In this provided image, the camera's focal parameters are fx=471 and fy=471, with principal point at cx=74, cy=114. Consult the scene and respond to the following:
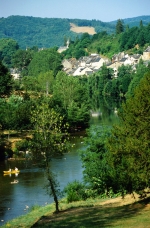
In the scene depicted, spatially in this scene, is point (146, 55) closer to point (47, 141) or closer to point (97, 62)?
point (97, 62)

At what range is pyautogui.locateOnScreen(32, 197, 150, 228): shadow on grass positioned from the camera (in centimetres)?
1923

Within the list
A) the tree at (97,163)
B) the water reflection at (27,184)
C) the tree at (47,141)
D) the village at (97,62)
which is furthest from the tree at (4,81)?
the village at (97,62)

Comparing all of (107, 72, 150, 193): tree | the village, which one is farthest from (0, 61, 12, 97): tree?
the village

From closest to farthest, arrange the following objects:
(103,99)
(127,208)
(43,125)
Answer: (127,208) → (43,125) → (103,99)

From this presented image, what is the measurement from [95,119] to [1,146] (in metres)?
21.2

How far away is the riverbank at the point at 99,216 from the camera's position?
18516 mm

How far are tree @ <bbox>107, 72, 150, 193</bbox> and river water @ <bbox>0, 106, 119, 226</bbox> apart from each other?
10165mm

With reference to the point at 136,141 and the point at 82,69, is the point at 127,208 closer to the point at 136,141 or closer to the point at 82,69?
the point at 136,141

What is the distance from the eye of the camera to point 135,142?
64.6 feet

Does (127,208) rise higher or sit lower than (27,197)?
higher

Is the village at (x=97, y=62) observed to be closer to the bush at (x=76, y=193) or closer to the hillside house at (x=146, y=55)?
the hillside house at (x=146, y=55)

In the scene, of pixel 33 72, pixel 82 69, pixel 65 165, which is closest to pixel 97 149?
pixel 65 165

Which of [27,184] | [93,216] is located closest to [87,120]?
[27,184]

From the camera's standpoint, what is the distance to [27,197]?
3356 cm
